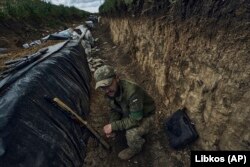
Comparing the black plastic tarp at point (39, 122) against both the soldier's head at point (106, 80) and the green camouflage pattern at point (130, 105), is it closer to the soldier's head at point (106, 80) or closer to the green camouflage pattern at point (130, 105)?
the green camouflage pattern at point (130, 105)

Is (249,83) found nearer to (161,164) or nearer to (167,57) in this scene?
(161,164)

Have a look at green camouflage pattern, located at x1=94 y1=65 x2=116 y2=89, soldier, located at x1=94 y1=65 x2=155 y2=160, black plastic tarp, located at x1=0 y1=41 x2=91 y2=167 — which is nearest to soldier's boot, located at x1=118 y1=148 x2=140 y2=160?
soldier, located at x1=94 y1=65 x2=155 y2=160

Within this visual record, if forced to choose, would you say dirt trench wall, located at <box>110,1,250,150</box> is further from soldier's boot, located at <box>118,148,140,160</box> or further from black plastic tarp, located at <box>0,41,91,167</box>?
black plastic tarp, located at <box>0,41,91,167</box>

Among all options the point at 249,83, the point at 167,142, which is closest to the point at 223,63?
the point at 249,83

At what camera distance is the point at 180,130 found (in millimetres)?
3785

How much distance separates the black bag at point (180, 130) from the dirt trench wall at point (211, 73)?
11cm

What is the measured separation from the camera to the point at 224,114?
10.0 ft

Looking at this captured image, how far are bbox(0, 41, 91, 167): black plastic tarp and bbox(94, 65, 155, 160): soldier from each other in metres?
0.67

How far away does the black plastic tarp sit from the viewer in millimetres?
2564

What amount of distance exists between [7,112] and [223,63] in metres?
2.90

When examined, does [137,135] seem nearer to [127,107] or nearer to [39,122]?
[127,107]

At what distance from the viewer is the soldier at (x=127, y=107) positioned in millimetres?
3365

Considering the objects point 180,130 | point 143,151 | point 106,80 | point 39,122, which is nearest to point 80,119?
point 39,122

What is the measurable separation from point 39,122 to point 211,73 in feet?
8.39
